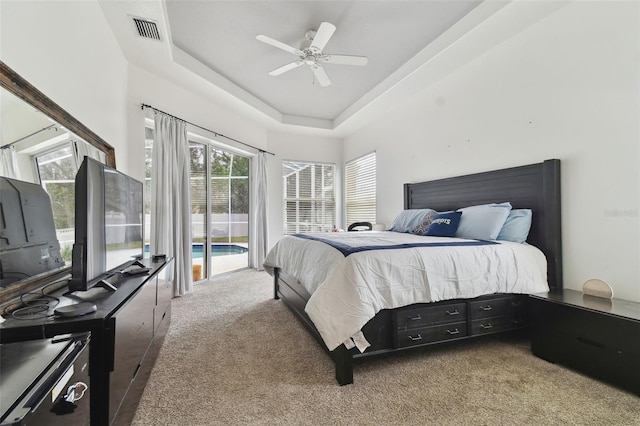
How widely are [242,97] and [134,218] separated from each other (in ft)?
8.90

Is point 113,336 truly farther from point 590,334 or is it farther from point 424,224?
point 424,224

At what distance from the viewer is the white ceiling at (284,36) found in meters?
2.52

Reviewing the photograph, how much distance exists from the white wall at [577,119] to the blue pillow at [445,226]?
0.70 metres

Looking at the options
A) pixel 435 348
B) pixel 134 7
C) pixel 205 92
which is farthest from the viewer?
pixel 205 92

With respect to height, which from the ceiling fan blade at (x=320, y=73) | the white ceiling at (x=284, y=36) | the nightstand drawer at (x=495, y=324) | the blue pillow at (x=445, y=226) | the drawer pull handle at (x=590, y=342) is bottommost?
the nightstand drawer at (x=495, y=324)

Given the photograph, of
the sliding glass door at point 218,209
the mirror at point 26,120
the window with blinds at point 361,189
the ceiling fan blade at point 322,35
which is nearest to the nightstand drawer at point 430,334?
the mirror at point 26,120

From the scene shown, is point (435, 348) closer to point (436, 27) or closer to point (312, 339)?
point (312, 339)

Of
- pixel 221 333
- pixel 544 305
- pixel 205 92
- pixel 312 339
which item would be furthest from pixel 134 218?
pixel 544 305

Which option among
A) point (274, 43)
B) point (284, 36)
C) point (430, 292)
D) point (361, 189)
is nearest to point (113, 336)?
point (430, 292)

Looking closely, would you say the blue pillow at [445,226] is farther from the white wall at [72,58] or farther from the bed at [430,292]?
the white wall at [72,58]

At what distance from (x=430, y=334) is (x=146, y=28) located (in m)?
3.47

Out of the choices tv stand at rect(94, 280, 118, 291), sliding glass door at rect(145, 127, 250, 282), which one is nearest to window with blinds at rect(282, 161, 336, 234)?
sliding glass door at rect(145, 127, 250, 282)

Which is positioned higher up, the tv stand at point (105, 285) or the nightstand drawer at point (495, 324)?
the tv stand at point (105, 285)

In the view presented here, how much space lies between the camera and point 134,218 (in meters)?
2.12
